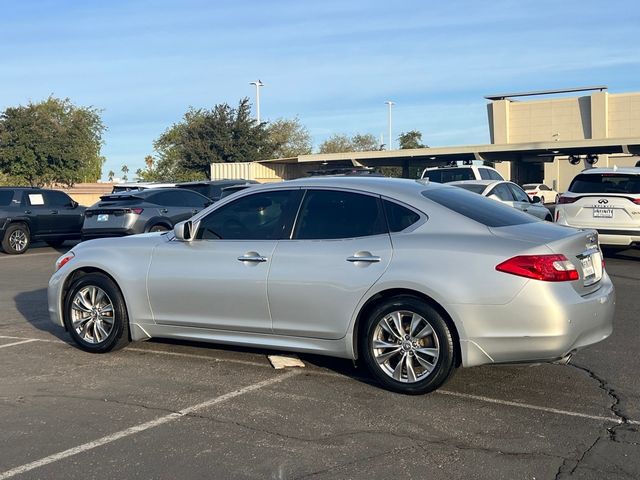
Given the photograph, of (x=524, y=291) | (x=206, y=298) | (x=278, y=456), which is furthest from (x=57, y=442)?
(x=524, y=291)

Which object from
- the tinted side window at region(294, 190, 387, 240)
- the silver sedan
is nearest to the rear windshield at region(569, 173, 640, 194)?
the silver sedan

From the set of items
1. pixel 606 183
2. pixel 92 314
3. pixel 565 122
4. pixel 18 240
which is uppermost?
pixel 565 122

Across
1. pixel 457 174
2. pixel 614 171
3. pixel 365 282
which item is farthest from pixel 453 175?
pixel 365 282

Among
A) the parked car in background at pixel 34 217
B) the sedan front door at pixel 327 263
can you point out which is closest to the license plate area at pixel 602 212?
the sedan front door at pixel 327 263

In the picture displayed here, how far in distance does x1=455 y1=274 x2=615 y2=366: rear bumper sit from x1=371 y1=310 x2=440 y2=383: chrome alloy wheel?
293 millimetres

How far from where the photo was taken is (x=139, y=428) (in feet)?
16.6

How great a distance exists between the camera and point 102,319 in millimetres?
7121

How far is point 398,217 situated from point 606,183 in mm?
8744

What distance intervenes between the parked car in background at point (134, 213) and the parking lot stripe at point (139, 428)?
953 cm

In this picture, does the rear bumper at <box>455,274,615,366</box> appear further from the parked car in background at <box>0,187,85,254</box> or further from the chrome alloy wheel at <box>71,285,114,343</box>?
the parked car in background at <box>0,187,85,254</box>

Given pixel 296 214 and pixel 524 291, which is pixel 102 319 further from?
pixel 524 291

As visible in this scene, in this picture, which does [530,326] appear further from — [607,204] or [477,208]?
[607,204]

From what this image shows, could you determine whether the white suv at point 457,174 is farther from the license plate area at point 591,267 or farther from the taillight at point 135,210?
the license plate area at point 591,267

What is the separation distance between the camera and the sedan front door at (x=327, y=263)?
5.79 metres
